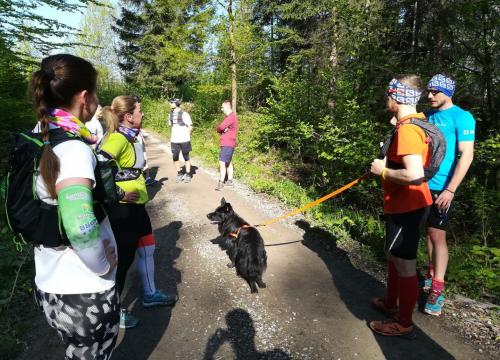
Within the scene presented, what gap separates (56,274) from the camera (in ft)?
4.87

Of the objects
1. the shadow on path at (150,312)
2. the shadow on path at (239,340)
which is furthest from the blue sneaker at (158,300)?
the shadow on path at (239,340)

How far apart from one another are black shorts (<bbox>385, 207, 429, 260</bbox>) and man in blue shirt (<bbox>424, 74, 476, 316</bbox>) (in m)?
0.64

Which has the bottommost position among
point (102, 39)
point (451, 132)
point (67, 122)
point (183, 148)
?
point (183, 148)

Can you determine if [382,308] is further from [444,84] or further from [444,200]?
[444,84]

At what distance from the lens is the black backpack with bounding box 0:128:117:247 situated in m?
1.38

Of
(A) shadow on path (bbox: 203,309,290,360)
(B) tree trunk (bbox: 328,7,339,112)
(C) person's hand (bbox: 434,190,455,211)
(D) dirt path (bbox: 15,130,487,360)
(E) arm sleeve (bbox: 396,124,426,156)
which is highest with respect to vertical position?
(B) tree trunk (bbox: 328,7,339,112)

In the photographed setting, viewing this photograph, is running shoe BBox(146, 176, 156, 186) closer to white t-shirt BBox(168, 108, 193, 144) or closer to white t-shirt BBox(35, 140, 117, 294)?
white t-shirt BBox(168, 108, 193, 144)

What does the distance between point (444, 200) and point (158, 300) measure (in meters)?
3.22

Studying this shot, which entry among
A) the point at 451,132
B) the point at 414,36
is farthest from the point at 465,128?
the point at 414,36

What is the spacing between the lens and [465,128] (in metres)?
3.11

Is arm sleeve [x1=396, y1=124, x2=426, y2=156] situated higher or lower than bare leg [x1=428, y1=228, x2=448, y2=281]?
higher

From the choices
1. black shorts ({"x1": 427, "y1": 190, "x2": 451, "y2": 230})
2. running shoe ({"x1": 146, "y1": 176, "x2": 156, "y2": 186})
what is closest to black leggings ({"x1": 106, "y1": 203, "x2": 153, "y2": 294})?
black shorts ({"x1": 427, "y1": 190, "x2": 451, "y2": 230})

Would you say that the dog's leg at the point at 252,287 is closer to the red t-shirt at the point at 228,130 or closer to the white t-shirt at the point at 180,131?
the red t-shirt at the point at 228,130

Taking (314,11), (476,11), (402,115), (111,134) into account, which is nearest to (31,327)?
(111,134)
